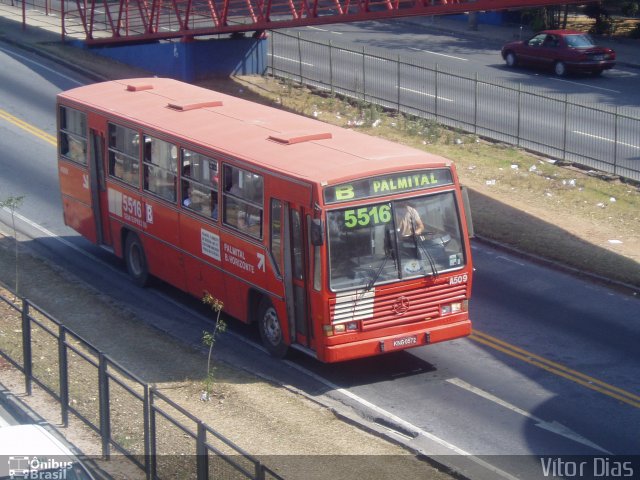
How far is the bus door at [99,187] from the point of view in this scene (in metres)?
17.4

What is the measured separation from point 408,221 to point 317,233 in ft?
4.46

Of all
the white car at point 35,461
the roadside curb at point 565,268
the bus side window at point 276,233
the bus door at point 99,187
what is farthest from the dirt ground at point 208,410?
the roadside curb at point 565,268

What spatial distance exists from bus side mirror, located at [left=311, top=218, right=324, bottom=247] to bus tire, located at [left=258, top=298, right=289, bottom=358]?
1666 millimetres

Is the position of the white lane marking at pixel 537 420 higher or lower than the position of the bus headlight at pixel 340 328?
lower

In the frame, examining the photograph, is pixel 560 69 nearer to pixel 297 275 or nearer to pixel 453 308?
pixel 453 308

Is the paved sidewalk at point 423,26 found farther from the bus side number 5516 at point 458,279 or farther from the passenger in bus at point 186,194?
the bus side number 5516 at point 458,279

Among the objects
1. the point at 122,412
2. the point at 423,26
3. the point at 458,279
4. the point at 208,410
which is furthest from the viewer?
the point at 423,26

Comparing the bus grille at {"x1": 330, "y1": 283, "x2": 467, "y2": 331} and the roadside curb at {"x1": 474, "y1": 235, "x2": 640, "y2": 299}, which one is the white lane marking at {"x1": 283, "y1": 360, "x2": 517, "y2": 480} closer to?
the bus grille at {"x1": 330, "y1": 283, "x2": 467, "y2": 331}

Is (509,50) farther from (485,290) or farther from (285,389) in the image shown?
(285,389)

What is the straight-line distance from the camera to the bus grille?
1262 centimetres

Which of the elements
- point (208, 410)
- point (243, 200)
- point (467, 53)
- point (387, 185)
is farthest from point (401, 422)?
point (467, 53)

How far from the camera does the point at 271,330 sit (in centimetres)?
1392

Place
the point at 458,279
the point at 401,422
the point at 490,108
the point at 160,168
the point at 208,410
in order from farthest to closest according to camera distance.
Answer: the point at 490,108
the point at 160,168
the point at 458,279
the point at 208,410
the point at 401,422

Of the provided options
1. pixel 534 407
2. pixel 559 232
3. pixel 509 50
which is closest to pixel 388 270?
pixel 534 407
